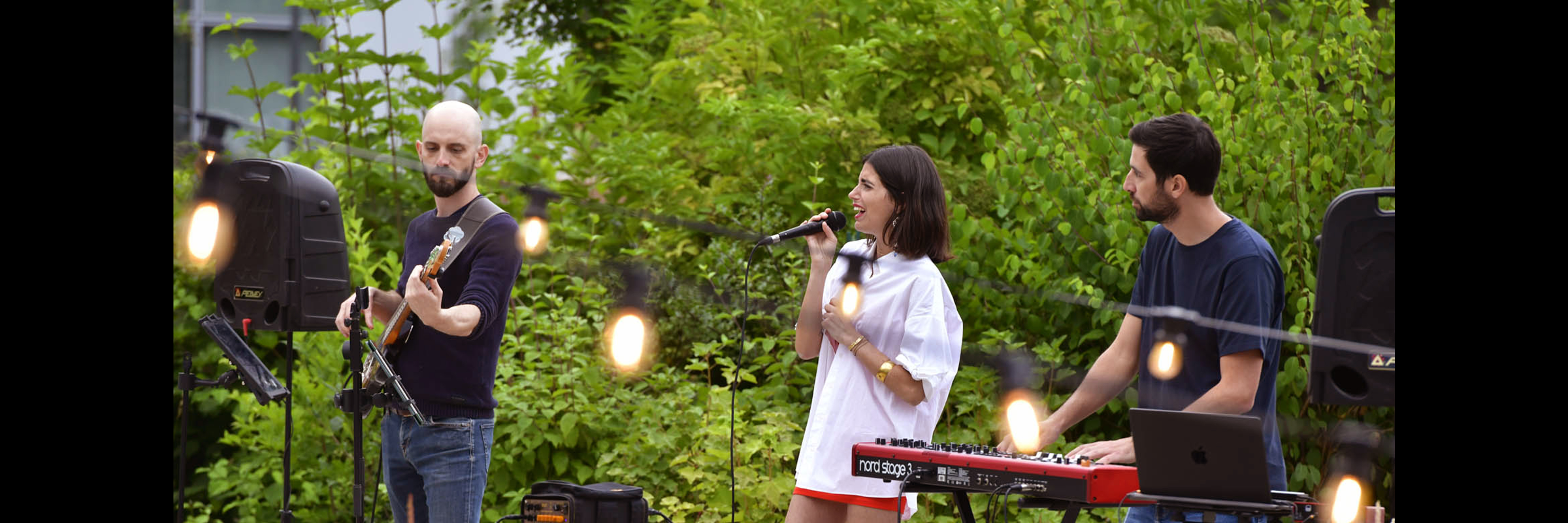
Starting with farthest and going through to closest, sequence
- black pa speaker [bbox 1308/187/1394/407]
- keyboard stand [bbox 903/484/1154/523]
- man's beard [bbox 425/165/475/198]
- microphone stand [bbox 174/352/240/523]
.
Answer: microphone stand [bbox 174/352/240/523], man's beard [bbox 425/165/475/198], keyboard stand [bbox 903/484/1154/523], black pa speaker [bbox 1308/187/1394/407]

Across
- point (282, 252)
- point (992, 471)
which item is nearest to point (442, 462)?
point (282, 252)

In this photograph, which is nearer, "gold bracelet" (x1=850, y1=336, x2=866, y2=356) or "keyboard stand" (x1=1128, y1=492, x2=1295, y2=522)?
"keyboard stand" (x1=1128, y1=492, x2=1295, y2=522)

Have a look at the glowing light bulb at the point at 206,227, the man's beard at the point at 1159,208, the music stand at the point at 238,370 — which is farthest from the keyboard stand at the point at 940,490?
the glowing light bulb at the point at 206,227

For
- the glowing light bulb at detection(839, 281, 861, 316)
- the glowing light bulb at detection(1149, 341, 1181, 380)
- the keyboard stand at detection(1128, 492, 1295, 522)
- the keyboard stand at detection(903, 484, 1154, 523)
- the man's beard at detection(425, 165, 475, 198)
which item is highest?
the man's beard at detection(425, 165, 475, 198)

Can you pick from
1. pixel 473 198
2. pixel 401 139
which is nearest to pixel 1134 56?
pixel 473 198

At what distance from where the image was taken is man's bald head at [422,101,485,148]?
2.90 metres

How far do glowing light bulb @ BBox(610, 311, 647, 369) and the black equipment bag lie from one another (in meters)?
2.05

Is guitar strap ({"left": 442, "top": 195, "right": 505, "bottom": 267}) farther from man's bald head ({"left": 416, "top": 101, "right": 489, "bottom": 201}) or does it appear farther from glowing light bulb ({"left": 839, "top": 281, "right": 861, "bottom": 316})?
glowing light bulb ({"left": 839, "top": 281, "right": 861, "bottom": 316})

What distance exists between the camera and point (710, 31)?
6.34 metres

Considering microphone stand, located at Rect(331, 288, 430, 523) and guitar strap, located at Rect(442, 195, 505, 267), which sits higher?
guitar strap, located at Rect(442, 195, 505, 267)

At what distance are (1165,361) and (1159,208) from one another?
1.04ft

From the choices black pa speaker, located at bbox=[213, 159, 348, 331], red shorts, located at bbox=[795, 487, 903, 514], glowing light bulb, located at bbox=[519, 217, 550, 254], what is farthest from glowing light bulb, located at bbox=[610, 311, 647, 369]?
red shorts, located at bbox=[795, 487, 903, 514]

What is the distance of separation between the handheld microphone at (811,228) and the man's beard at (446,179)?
67 centimetres

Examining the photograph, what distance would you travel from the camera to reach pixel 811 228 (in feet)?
9.70
